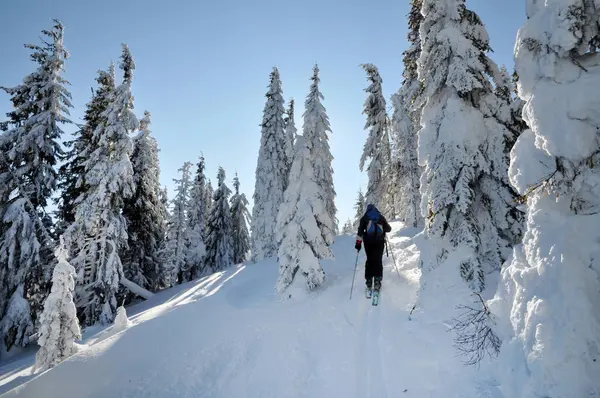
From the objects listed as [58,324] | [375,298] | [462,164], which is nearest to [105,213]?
[58,324]

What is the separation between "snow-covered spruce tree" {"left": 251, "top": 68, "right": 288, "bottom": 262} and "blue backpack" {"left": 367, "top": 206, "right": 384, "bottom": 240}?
20.2 meters

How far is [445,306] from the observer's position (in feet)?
23.2

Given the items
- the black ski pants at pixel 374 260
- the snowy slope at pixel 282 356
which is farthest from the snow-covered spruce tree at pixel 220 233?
the black ski pants at pixel 374 260

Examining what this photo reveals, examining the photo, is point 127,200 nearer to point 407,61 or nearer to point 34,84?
point 34,84

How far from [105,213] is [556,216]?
66.3ft

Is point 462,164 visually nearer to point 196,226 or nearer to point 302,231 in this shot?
point 302,231

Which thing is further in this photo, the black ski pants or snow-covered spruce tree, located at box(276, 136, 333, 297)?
snow-covered spruce tree, located at box(276, 136, 333, 297)

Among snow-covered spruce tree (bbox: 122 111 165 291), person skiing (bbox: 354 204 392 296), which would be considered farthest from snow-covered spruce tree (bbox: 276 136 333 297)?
snow-covered spruce tree (bbox: 122 111 165 291)

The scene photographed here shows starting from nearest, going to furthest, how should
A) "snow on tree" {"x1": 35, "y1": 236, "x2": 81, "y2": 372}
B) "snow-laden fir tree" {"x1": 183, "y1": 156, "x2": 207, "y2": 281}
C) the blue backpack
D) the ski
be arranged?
the ski, the blue backpack, "snow on tree" {"x1": 35, "y1": 236, "x2": 81, "y2": 372}, "snow-laden fir tree" {"x1": 183, "y1": 156, "x2": 207, "y2": 281}

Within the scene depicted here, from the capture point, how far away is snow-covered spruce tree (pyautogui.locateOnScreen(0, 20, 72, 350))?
16625 millimetres

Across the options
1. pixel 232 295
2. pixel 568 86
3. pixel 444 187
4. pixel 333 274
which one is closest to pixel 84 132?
pixel 232 295

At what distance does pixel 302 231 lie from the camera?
12484 mm

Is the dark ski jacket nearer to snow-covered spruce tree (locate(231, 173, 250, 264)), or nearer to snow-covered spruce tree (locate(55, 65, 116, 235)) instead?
snow-covered spruce tree (locate(55, 65, 116, 235))

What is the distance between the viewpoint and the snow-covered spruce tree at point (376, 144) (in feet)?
84.3
